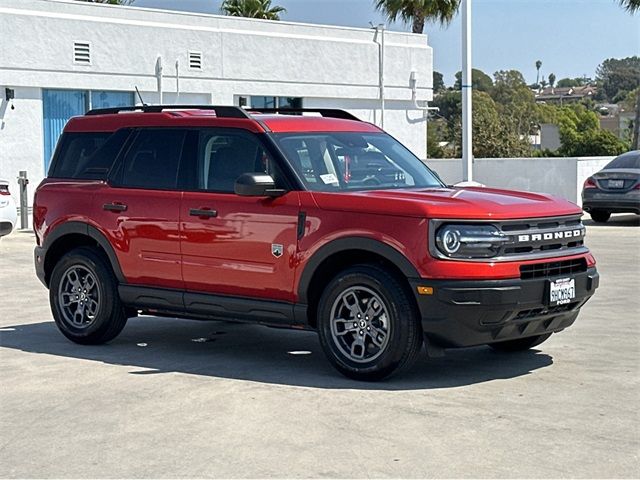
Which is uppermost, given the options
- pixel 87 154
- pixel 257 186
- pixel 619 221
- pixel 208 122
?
pixel 208 122

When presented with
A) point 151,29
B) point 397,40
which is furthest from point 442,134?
point 151,29

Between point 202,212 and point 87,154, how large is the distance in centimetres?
165

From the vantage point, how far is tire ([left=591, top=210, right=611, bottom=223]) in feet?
79.0

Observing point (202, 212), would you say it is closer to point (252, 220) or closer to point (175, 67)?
point (252, 220)

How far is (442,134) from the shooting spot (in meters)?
77.9

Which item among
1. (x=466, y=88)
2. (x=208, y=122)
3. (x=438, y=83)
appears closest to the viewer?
(x=208, y=122)

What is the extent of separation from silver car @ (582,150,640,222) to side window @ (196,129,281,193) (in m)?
15.2

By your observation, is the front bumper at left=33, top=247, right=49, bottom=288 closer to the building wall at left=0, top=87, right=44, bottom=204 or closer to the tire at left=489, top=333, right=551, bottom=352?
the tire at left=489, top=333, right=551, bottom=352

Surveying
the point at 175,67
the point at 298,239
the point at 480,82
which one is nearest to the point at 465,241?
the point at 298,239

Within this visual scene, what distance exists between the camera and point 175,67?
3162cm

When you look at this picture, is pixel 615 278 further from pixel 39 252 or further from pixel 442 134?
pixel 442 134

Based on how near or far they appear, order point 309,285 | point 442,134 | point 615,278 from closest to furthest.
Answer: point 309,285 < point 615,278 < point 442,134

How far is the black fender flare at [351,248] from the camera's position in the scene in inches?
316

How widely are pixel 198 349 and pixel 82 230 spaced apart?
4.55ft
